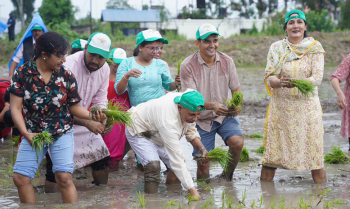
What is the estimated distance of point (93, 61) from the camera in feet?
→ 16.4

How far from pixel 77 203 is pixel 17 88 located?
4.42 feet

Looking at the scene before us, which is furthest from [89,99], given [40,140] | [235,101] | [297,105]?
[297,105]

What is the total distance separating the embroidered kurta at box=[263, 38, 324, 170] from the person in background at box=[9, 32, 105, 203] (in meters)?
2.52

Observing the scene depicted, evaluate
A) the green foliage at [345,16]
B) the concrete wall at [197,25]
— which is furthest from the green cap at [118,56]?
the green foliage at [345,16]

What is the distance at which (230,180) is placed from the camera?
5.66 meters

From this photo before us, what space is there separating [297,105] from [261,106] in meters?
7.01

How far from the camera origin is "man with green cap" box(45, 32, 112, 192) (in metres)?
5.07

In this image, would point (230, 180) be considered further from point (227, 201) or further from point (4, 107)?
point (4, 107)

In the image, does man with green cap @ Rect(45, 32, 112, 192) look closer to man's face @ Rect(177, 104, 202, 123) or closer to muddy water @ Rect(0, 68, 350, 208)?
muddy water @ Rect(0, 68, 350, 208)

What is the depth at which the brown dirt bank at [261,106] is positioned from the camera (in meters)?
11.4

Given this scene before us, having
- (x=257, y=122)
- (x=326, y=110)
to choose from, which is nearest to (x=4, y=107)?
(x=257, y=122)

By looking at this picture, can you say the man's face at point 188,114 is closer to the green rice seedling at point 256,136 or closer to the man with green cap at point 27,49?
the green rice seedling at point 256,136

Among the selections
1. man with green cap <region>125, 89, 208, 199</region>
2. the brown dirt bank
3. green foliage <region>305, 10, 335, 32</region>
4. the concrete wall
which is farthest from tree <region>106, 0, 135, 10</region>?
man with green cap <region>125, 89, 208, 199</region>

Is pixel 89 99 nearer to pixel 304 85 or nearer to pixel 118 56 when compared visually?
pixel 118 56
